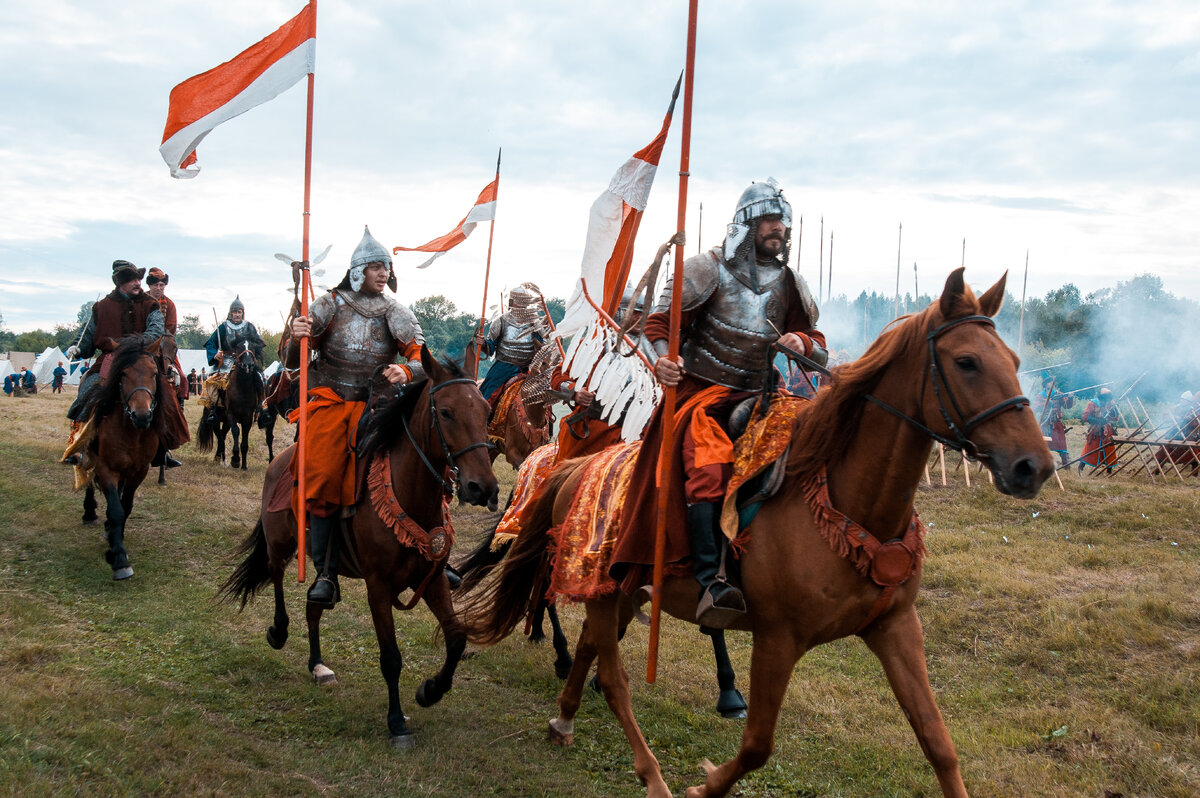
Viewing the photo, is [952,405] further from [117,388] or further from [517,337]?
[117,388]

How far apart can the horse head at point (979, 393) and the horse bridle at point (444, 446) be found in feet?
8.72

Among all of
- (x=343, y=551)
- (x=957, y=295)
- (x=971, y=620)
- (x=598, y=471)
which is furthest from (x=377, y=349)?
(x=971, y=620)

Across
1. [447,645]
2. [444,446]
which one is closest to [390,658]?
[447,645]

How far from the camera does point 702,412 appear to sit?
14.7ft

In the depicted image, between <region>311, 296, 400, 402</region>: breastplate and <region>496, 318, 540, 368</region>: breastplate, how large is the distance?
5150mm

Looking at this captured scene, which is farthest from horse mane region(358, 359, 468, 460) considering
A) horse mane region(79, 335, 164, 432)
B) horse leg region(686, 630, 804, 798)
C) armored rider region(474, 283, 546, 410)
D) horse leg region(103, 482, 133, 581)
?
armored rider region(474, 283, 546, 410)

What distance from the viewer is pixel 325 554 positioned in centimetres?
589

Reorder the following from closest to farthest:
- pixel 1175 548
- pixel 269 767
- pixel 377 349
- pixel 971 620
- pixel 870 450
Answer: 1. pixel 870 450
2. pixel 269 767
3. pixel 377 349
4. pixel 971 620
5. pixel 1175 548

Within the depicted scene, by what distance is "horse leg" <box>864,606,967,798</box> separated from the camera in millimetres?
3674

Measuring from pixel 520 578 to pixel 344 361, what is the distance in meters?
1.97

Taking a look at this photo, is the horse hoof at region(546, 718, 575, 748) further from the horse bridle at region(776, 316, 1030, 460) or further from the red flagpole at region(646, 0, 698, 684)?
the horse bridle at region(776, 316, 1030, 460)

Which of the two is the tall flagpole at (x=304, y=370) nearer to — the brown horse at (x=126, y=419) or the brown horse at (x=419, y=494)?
the brown horse at (x=419, y=494)

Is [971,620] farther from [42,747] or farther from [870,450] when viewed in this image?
[42,747]

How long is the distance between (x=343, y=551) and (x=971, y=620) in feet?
17.6
